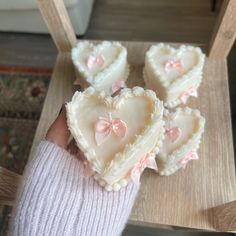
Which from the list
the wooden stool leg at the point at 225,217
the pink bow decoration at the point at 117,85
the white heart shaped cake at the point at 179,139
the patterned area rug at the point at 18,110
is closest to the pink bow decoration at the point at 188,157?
the white heart shaped cake at the point at 179,139

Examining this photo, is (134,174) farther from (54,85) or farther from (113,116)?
(54,85)

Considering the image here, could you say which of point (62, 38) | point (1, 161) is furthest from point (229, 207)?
point (1, 161)

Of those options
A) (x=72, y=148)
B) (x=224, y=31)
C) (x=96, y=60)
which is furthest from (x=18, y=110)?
(x=224, y=31)

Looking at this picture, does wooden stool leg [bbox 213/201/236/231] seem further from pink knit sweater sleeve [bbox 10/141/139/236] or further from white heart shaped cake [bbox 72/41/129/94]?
white heart shaped cake [bbox 72/41/129/94]

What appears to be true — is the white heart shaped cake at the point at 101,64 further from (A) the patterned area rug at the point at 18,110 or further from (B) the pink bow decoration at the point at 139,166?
(A) the patterned area rug at the point at 18,110

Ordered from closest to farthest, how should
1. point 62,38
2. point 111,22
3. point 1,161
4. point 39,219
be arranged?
point 39,219 < point 62,38 < point 1,161 < point 111,22

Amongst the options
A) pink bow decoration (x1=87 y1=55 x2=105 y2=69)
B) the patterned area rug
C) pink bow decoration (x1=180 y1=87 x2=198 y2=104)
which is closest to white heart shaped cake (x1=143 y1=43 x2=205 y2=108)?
pink bow decoration (x1=180 y1=87 x2=198 y2=104)

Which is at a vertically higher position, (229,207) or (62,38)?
(62,38)
